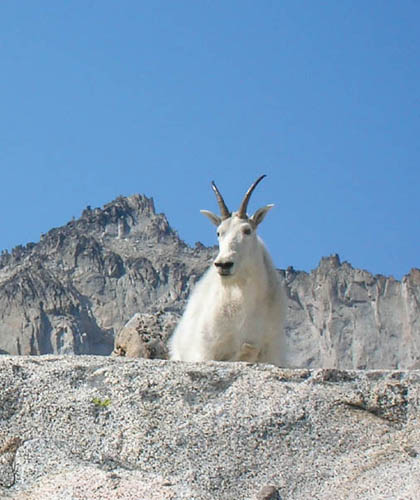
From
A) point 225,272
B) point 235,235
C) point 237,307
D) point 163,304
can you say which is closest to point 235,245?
point 235,235

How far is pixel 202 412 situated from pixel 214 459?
1.89 ft

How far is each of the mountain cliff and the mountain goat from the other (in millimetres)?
78970

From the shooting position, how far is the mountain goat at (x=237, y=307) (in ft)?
42.7

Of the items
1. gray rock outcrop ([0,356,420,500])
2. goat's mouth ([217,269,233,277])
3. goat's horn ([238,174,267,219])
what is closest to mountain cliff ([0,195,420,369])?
goat's horn ([238,174,267,219])

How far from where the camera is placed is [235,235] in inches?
530

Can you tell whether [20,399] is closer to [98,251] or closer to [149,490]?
[149,490]

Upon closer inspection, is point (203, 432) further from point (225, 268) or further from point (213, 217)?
point (213, 217)

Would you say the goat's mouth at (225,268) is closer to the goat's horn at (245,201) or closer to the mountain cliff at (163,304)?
the goat's horn at (245,201)

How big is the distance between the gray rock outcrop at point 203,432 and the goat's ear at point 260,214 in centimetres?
461

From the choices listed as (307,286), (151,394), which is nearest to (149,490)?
(151,394)

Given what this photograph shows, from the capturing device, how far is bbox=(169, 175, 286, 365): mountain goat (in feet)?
42.7

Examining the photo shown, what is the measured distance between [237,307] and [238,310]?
0.04 metres


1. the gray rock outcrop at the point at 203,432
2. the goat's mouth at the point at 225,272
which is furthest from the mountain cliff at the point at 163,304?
the gray rock outcrop at the point at 203,432

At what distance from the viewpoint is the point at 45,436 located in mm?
8500
